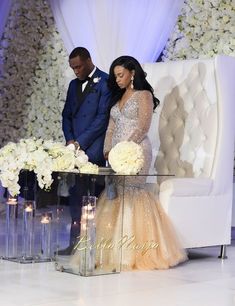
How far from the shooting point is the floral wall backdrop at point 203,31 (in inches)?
304

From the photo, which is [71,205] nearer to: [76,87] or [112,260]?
[112,260]

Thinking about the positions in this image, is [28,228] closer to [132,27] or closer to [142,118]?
[142,118]

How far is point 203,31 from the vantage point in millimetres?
7906

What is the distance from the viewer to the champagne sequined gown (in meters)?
5.81

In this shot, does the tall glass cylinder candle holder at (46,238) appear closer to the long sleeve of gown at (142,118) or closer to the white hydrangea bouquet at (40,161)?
the white hydrangea bouquet at (40,161)

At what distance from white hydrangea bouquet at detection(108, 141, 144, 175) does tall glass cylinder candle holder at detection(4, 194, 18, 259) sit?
88 cm

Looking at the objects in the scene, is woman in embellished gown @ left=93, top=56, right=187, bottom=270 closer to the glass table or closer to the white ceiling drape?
the glass table

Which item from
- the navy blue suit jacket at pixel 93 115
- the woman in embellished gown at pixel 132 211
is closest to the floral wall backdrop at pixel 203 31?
the navy blue suit jacket at pixel 93 115

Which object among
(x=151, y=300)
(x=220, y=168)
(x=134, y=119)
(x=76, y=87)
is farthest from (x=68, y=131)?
(x=151, y=300)

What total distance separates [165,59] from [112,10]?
699 mm

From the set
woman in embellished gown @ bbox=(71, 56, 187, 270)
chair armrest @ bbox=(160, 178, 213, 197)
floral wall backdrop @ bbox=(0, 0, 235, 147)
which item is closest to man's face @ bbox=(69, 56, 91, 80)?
woman in embellished gown @ bbox=(71, 56, 187, 270)

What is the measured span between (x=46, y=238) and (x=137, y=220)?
73cm

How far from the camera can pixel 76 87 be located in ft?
22.2

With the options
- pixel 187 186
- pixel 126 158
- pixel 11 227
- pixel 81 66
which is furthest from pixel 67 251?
pixel 81 66
